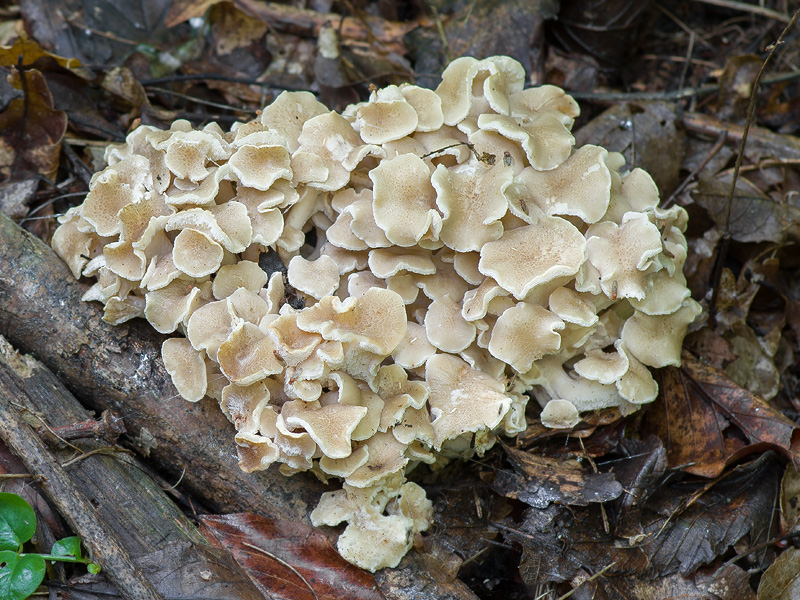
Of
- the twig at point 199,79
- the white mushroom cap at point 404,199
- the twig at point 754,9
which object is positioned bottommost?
the twig at point 199,79

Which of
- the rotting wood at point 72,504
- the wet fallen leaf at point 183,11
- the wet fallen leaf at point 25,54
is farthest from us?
the wet fallen leaf at point 183,11

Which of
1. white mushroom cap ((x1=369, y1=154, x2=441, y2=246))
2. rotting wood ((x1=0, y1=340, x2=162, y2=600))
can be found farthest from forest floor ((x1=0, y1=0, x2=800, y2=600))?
white mushroom cap ((x1=369, y1=154, x2=441, y2=246))

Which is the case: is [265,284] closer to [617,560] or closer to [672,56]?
[617,560]

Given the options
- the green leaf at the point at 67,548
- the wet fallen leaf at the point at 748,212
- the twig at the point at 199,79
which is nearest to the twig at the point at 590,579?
the green leaf at the point at 67,548

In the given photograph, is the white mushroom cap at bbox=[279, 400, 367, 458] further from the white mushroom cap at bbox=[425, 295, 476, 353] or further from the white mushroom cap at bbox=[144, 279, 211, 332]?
the white mushroom cap at bbox=[144, 279, 211, 332]

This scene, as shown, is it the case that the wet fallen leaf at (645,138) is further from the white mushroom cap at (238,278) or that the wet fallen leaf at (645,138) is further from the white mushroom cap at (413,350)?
the white mushroom cap at (238,278)

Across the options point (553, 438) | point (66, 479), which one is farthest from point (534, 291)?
point (66, 479)

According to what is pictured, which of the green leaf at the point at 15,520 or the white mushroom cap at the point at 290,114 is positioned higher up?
the white mushroom cap at the point at 290,114
